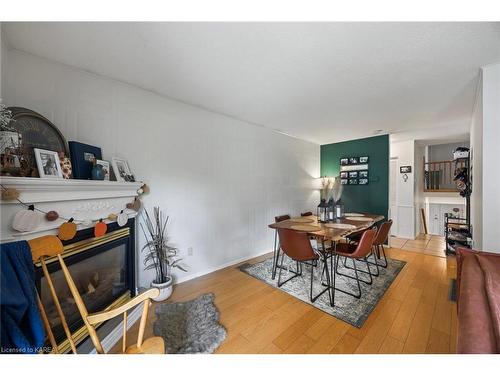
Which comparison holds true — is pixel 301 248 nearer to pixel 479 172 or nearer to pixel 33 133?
pixel 479 172

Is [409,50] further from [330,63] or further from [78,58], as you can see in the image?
[78,58]

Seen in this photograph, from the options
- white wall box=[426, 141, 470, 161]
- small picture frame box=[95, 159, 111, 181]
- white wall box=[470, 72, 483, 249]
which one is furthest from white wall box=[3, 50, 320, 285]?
white wall box=[426, 141, 470, 161]

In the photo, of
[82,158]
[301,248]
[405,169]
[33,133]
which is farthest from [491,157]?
[33,133]

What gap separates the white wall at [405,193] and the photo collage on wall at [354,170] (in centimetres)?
125

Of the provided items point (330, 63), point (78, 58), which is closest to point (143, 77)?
point (78, 58)

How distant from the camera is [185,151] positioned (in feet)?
8.36

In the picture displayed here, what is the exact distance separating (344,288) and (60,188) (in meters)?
2.89

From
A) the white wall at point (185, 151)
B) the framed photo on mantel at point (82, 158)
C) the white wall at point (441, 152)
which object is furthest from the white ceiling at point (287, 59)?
the white wall at point (441, 152)

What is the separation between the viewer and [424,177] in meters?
5.45

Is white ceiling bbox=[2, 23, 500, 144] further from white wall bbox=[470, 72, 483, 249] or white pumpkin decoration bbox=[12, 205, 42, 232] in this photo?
white pumpkin decoration bbox=[12, 205, 42, 232]

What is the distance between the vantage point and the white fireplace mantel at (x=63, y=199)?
3.52 ft

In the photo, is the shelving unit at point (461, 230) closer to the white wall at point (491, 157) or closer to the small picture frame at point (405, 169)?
the small picture frame at point (405, 169)

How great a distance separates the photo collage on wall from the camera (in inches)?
168
